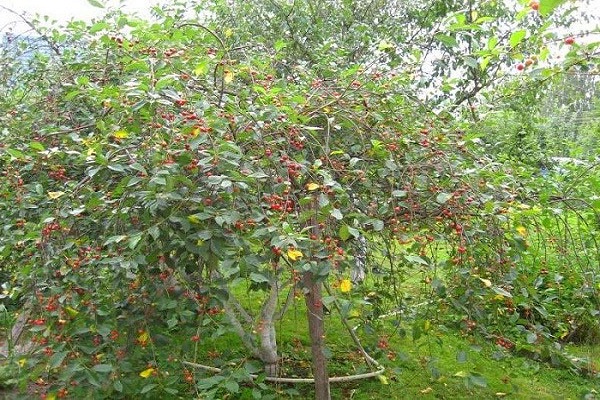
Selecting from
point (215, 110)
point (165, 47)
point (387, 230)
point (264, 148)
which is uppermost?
point (165, 47)

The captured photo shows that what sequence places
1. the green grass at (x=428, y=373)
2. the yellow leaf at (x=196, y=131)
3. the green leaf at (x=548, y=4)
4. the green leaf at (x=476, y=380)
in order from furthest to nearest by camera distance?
the green grass at (x=428, y=373) < the green leaf at (x=476, y=380) < the yellow leaf at (x=196, y=131) < the green leaf at (x=548, y=4)

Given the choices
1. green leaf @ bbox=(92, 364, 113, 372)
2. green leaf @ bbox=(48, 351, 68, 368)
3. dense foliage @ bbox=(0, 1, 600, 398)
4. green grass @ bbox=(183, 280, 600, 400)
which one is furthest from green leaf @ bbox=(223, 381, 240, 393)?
green grass @ bbox=(183, 280, 600, 400)

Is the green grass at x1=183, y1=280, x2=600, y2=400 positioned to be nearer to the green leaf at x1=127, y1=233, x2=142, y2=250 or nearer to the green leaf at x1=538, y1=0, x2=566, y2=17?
the green leaf at x1=127, y1=233, x2=142, y2=250

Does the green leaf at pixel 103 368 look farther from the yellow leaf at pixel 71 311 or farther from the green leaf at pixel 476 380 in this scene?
the green leaf at pixel 476 380

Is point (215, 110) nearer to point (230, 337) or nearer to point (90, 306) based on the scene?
point (90, 306)

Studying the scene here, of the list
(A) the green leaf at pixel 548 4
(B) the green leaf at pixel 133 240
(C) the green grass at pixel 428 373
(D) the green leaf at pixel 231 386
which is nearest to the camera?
(A) the green leaf at pixel 548 4

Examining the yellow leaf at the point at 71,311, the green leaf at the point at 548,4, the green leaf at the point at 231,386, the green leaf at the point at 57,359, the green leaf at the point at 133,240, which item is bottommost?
the green leaf at the point at 231,386

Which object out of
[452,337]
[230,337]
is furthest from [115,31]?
[452,337]

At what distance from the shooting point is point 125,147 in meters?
1.69

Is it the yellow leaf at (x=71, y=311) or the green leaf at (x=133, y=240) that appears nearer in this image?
the green leaf at (x=133, y=240)

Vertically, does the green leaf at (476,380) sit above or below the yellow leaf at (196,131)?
below

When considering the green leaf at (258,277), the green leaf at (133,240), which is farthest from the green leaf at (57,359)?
the green leaf at (258,277)

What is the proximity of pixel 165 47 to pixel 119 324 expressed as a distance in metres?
1.00

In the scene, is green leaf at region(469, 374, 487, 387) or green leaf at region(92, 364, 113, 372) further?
green leaf at region(469, 374, 487, 387)
